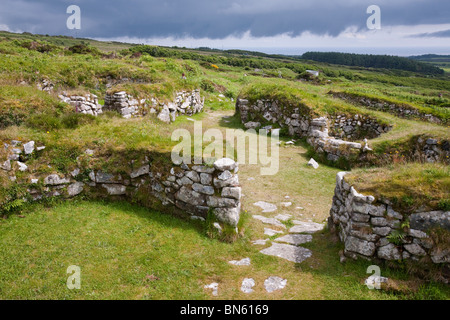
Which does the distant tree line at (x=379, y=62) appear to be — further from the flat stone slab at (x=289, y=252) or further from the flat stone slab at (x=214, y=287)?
the flat stone slab at (x=214, y=287)

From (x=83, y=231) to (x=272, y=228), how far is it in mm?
5290

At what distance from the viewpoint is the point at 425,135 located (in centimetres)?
1334

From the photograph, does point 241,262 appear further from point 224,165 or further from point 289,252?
point 224,165

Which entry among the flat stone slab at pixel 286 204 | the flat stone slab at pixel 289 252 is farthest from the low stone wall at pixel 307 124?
the flat stone slab at pixel 289 252

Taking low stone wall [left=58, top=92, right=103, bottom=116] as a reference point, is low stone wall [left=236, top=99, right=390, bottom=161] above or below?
below

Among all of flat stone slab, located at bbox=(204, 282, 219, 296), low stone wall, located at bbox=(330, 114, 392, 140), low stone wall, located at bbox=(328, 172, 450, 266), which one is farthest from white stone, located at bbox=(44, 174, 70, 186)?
low stone wall, located at bbox=(330, 114, 392, 140)

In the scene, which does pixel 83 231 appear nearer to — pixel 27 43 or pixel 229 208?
pixel 229 208

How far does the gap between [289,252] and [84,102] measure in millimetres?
14396

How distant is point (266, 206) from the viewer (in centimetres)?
977

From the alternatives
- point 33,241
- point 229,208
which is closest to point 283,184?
point 229,208

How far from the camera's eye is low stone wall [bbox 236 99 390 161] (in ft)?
46.2

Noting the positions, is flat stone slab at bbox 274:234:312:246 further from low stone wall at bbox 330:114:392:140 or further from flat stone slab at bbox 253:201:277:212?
low stone wall at bbox 330:114:392:140

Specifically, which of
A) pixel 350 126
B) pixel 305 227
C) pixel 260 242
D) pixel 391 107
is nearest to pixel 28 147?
pixel 260 242

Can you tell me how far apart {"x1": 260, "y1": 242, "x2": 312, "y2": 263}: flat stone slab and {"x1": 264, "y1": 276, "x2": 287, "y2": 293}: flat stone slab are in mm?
846
